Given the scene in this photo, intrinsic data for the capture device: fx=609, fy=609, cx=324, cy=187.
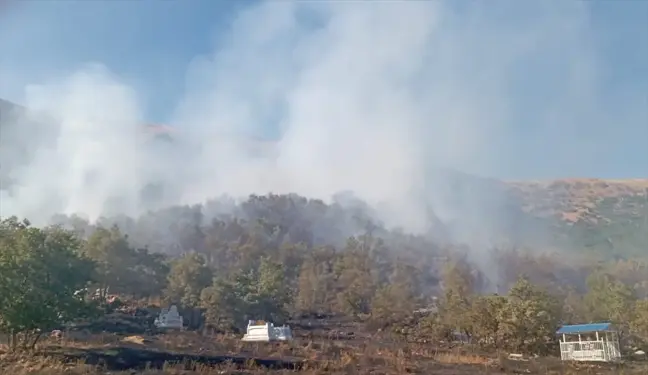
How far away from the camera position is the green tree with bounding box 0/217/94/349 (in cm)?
2203

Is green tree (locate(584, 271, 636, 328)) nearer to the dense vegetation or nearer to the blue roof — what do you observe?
the dense vegetation

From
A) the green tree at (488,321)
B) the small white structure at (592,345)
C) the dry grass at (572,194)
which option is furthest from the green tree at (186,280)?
the dry grass at (572,194)

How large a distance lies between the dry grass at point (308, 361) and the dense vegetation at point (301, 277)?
2615mm

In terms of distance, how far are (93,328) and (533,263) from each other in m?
68.1

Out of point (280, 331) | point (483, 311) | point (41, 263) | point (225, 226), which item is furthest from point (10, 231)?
point (225, 226)

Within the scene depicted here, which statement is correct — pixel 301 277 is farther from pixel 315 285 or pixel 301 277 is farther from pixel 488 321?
pixel 488 321

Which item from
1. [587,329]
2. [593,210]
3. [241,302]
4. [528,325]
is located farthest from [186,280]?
[593,210]

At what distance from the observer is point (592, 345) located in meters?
34.5

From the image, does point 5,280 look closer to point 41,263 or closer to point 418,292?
point 41,263

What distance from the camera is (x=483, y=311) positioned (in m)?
38.8

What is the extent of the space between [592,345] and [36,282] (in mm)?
28979

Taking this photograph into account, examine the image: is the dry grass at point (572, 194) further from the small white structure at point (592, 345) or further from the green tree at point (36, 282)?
the green tree at point (36, 282)

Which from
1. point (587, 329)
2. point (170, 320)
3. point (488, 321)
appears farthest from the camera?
point (170, 320)

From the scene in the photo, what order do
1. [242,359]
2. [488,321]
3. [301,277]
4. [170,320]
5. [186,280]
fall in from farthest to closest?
1. [301,277]
2. [186,280]
3. [170,320]
4. [488,321]
5. [242,359]
